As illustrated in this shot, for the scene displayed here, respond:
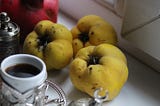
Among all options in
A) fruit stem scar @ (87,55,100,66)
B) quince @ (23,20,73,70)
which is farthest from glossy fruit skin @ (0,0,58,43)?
fruit stem scar @ (87,55,100,66)

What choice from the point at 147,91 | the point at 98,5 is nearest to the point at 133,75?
the point at 147,91

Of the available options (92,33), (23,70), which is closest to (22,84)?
(23,70)

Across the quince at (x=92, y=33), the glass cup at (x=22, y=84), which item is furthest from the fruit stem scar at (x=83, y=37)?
the glass cup at (x=22, y=84)

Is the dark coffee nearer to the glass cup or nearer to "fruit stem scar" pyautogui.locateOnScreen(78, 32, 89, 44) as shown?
the glass cup

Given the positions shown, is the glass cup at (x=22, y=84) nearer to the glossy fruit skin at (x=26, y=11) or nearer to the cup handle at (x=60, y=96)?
the cup handle at (x=60, y=96)

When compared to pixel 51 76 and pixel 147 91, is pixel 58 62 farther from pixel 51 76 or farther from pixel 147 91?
pixel 147 91
